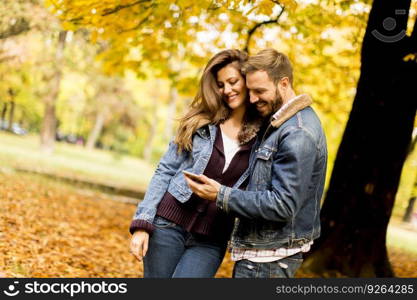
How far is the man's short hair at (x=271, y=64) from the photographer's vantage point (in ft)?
8.69

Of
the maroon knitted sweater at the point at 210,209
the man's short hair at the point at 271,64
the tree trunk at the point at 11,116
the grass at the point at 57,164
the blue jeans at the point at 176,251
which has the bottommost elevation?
the grass at the point at 57,164

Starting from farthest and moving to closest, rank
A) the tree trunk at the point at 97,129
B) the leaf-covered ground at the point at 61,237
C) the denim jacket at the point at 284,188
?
1. the tree trunk at the point at 97,129
2. the leaf-covered ground at the point at 61,237
3. the denim jacket at the point at 284,188

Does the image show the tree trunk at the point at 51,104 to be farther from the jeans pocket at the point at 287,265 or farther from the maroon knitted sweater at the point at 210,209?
the jeans pocket at the point at 287,265

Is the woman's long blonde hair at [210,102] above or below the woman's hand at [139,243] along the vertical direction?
above

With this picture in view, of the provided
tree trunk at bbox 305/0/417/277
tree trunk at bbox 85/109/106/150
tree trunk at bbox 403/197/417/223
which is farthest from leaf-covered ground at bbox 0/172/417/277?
tree trunk at bbox 85/109/106/150

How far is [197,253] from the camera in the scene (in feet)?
9.54

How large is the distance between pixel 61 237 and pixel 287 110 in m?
5.41

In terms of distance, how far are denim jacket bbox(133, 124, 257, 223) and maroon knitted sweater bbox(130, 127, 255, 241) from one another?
35mm

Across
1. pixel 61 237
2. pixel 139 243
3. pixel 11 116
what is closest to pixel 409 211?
pixel 61 237

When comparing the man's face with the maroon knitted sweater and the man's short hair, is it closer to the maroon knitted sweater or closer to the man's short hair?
the man's short hair

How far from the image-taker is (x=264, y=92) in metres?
2.71

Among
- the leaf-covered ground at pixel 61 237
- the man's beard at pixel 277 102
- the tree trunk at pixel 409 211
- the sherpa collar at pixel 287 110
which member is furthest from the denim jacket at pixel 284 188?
the tree trunk at pixel 409 211

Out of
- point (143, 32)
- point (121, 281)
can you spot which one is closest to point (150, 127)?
point (143, 32)

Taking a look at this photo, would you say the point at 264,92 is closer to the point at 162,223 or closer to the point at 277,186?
the point at 277,186
